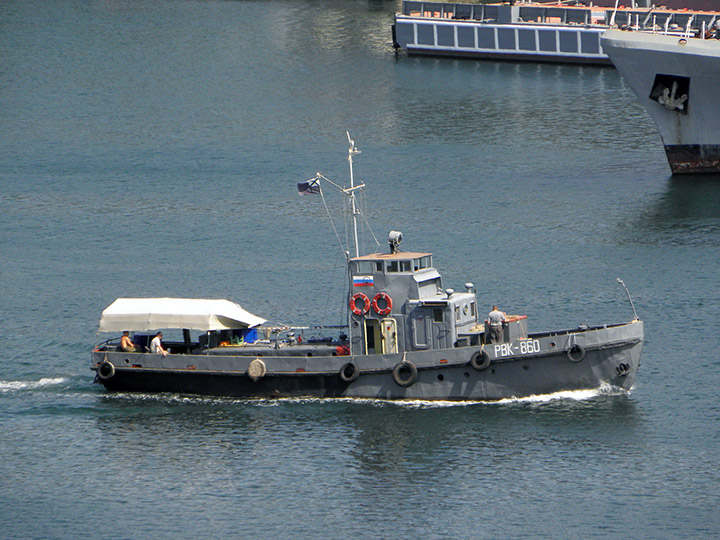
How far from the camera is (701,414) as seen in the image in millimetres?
40000

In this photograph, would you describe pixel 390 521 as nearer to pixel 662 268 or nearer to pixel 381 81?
pixel 662 268

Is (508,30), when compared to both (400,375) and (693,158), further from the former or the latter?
(400,375)

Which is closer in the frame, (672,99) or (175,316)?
(175,316)

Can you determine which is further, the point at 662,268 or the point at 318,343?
the point at 662,268

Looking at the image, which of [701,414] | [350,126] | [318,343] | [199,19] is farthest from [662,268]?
[199,19]

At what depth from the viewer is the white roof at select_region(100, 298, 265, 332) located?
42500 mm

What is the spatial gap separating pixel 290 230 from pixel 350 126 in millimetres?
27324

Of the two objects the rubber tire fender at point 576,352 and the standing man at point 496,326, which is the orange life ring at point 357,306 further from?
the rubber tire fender at point 576,352

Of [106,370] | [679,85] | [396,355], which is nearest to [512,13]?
[679,85]

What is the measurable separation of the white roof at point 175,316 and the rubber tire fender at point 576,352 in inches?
445

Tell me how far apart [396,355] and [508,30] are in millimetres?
84072

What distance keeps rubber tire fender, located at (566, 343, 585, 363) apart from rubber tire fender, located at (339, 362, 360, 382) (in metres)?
7.15

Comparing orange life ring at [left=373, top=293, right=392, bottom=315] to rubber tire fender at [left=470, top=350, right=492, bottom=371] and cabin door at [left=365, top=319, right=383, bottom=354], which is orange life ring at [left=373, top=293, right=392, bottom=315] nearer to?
cabin door at [left=365, top=319, right=383, bottom=354]

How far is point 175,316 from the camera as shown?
42.7 meters
